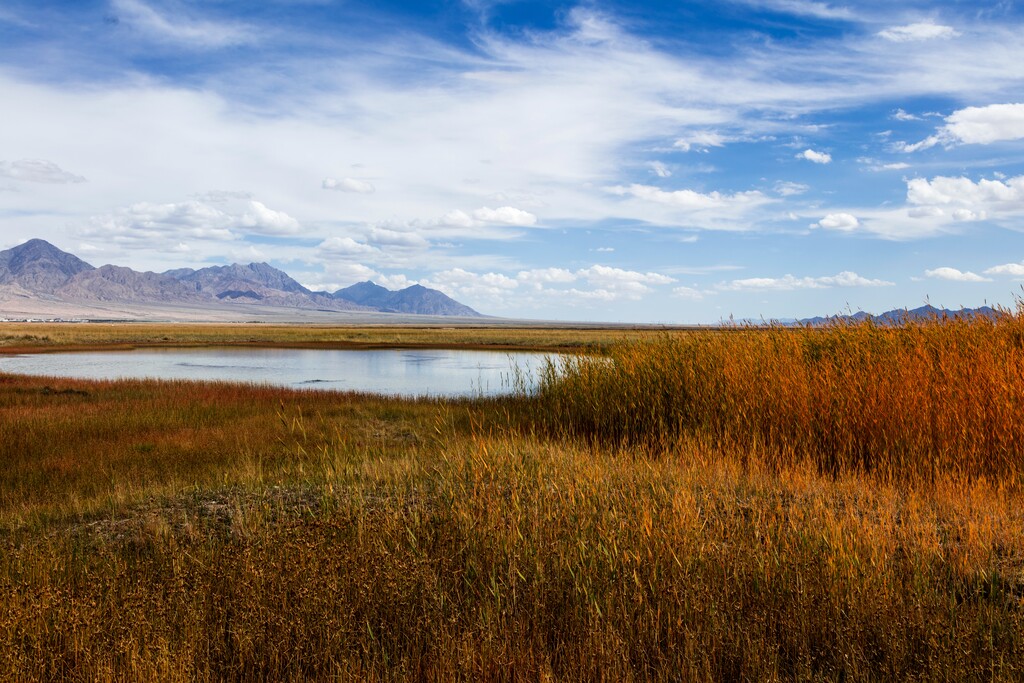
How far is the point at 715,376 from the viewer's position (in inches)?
637

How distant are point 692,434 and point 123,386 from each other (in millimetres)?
24227

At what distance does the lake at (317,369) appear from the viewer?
3381 cm

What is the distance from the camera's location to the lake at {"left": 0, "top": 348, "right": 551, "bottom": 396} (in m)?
33.8

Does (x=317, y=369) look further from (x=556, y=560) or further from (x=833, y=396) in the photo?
(x=556, y=560)

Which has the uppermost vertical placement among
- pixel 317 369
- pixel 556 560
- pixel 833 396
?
pixel 833 396

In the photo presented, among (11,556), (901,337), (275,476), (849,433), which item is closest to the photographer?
(11,556)

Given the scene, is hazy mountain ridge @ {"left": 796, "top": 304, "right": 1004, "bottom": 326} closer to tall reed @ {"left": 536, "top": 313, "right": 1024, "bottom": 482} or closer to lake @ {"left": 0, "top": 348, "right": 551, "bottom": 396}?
tall reed @ {"left": 536, "top": 313, "right": 1024, "bottom": 482}

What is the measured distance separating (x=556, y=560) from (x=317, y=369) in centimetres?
4022

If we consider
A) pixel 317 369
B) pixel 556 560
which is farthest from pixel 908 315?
pixel 317 369

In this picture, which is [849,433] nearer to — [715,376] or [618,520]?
[715,376]

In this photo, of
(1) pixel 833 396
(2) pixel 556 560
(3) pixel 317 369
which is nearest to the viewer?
(2) pixel 556 560

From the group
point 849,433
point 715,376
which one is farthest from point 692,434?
point 849,433

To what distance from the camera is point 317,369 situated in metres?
44.4

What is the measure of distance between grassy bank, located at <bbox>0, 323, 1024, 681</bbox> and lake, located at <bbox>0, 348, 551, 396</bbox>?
17.3 m
